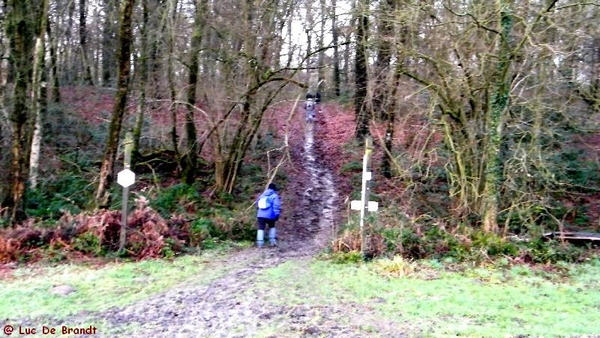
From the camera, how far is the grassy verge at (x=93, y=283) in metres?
8.17

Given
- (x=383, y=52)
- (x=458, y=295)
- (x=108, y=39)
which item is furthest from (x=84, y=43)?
(x=458, y=295)

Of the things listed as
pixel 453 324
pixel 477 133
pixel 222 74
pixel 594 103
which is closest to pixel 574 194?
pixel 594 103

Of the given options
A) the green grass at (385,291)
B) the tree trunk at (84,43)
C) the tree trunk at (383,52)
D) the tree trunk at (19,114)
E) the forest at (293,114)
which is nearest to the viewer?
the green grass at (385,291)

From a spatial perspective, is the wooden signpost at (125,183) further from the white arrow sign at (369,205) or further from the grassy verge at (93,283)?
the white arrow sign at (369,205)

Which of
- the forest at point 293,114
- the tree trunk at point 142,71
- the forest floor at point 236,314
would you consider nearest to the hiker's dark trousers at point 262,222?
the forest at point 293,114

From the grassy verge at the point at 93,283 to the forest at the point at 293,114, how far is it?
953mm

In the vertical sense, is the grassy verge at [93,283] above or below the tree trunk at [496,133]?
below

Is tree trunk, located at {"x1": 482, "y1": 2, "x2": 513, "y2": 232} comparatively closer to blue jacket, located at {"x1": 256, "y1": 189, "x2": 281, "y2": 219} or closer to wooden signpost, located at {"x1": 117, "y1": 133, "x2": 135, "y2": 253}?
blue jacket, located at {"x1": 256, "y1": 189, "x2": 281, "y2": 219}

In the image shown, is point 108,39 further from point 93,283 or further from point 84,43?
point 93,283

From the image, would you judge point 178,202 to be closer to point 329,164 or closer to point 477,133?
point 477,133

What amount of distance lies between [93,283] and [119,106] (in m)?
5.99

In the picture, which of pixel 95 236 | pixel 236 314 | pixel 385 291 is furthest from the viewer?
pixel 95 236

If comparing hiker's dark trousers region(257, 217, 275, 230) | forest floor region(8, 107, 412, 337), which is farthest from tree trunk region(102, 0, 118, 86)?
forest floor region(8, 107, 412, 337)

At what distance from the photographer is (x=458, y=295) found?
9328mm
